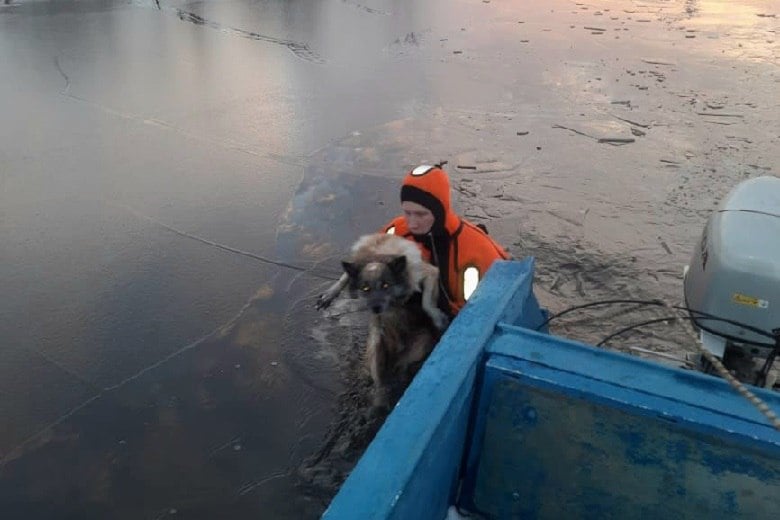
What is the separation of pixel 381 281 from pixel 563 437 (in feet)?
4.81

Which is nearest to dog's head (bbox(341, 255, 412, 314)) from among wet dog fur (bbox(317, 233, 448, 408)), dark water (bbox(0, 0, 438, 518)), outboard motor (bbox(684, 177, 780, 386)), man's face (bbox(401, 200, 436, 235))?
wet dog fur (bbox(317, 233, 448, 408))

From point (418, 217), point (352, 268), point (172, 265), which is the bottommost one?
point (172, 265)

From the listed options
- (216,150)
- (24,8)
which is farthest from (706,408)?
(24,8)

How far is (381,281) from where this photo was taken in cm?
396

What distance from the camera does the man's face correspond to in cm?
426

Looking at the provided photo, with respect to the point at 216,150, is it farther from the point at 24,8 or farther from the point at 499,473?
the point at 24,8

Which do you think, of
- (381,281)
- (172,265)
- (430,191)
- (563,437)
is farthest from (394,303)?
(172,265)

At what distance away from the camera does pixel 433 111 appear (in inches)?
378

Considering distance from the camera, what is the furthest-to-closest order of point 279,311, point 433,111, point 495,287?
point 433,111 → point 279,311 → point 495,287

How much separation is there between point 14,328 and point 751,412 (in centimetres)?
460

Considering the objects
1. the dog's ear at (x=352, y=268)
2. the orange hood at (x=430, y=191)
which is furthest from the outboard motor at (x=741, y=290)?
the dog's ear at (x=352, y=268)

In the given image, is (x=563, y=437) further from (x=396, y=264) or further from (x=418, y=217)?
(x=418, y=217)

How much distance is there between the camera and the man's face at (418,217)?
426 cm

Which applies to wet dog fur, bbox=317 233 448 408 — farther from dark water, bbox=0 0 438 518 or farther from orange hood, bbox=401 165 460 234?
dark water, bbox=0 0 438 518
